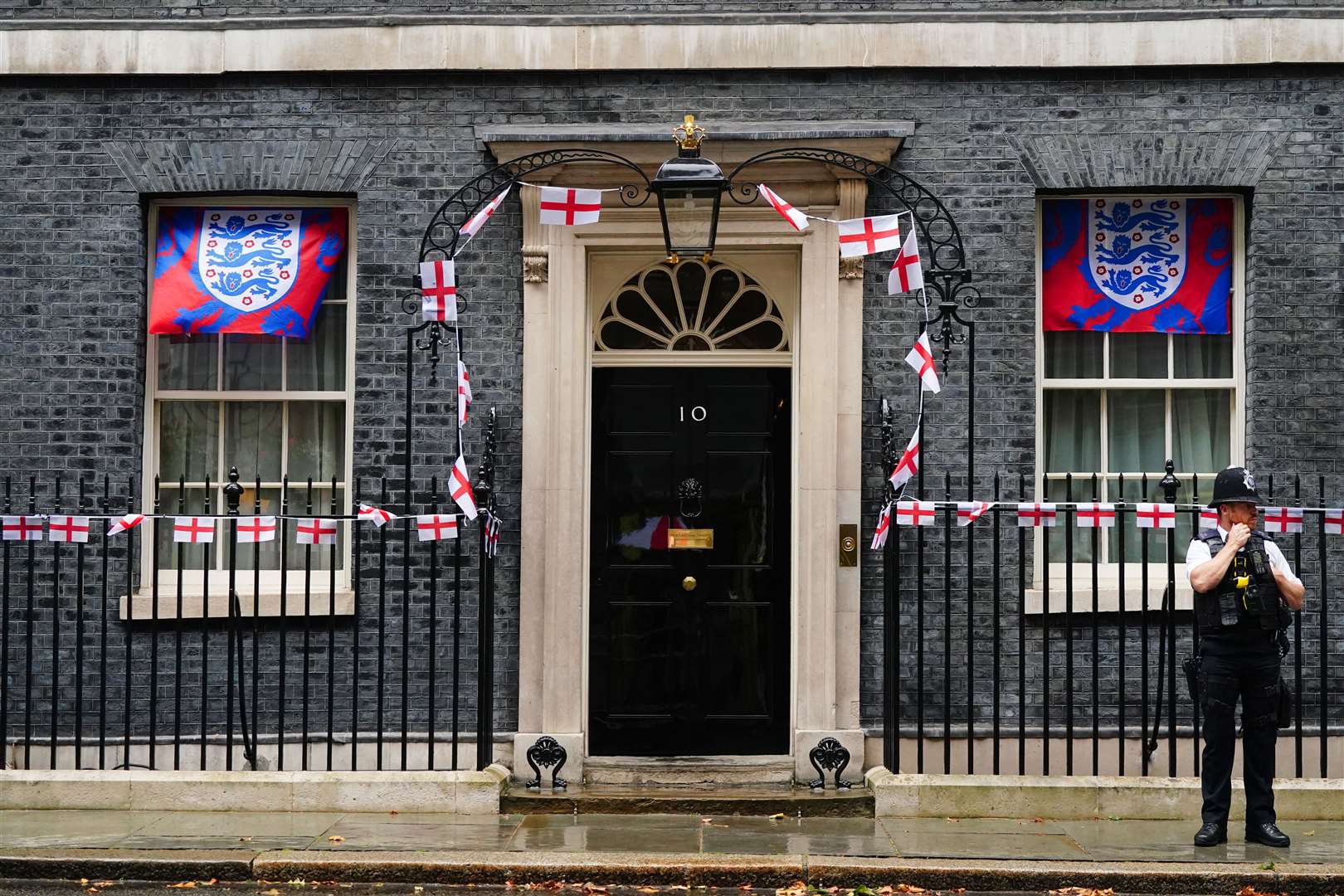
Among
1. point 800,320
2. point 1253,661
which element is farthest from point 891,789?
point 800,320

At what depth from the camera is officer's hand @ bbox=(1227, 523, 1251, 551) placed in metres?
7.13

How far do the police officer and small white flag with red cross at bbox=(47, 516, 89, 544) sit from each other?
5.76 meters

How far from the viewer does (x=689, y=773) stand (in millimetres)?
9078

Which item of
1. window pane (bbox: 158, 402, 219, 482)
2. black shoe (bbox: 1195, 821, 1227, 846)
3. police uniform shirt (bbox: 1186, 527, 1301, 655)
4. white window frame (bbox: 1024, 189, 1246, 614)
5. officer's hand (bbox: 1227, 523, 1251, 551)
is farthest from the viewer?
window pane (bbox: 158, 402, 219, 482)

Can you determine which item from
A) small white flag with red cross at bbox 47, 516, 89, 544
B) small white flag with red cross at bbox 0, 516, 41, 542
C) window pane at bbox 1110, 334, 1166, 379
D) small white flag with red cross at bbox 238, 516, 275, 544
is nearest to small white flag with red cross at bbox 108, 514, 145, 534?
small white flag with red cross at bbox 47, 516, 89, 544

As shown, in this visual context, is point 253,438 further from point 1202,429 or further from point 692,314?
point 1202,429

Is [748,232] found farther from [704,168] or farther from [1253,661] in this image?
[1253,661]

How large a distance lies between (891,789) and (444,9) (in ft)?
17.2

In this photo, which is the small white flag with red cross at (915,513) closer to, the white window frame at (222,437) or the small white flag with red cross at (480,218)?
the small white flag with red cross at (480,218)

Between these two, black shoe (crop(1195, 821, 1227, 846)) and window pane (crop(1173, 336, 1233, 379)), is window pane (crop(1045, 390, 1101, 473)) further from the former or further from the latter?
black shoe (crop(1195, 821, 1227, 846))

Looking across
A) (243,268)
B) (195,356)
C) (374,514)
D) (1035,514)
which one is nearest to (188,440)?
(195,356)

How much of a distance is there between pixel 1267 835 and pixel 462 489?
4.42m

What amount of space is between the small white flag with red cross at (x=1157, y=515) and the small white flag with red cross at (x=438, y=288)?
3827 mm

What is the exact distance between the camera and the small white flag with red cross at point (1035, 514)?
8008 mm
